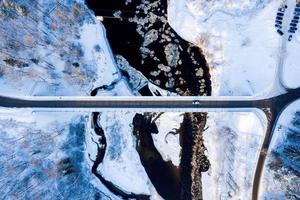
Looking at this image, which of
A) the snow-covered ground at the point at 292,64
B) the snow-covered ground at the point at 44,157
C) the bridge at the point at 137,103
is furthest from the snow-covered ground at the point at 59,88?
the snow-covered ground at the point at 292,64

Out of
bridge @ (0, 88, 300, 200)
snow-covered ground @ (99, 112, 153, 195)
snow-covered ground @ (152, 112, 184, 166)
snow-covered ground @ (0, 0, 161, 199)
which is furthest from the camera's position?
snow-covered ground @ (99, 112, 153, 195)

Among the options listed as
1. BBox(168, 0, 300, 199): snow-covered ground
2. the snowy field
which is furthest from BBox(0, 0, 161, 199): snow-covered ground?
the snowy field

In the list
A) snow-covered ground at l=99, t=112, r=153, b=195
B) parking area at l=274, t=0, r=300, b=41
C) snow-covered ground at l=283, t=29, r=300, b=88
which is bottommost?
snow-covered ground at l=99, t=112, r=153, b=195

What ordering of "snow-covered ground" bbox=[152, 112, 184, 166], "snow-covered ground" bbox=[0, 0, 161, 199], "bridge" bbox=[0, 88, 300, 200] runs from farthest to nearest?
"snow-covered ground" bbox=[152, 112, 184, 166] < "snow-covered ground" bbox=[0, 0, 161, 199] < "bridge" bbox=[0, 88, 300, 200]

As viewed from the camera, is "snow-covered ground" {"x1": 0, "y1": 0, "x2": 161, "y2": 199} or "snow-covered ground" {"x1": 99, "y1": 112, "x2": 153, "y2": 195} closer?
"snow-covered ground" {"x1": 0, "y1": 0, "x2": 161, "y2": 199}

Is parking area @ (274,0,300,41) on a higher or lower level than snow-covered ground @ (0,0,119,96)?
higher

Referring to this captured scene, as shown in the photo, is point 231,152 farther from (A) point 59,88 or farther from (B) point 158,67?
(A) point 59,88

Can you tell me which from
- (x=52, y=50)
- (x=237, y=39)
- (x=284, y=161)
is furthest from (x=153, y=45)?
(x=284, y=161)

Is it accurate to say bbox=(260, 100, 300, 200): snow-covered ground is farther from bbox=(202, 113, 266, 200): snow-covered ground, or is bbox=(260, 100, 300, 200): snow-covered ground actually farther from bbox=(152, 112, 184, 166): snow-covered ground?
bbox=(152, 112, 184, 166): snow-covered ground
